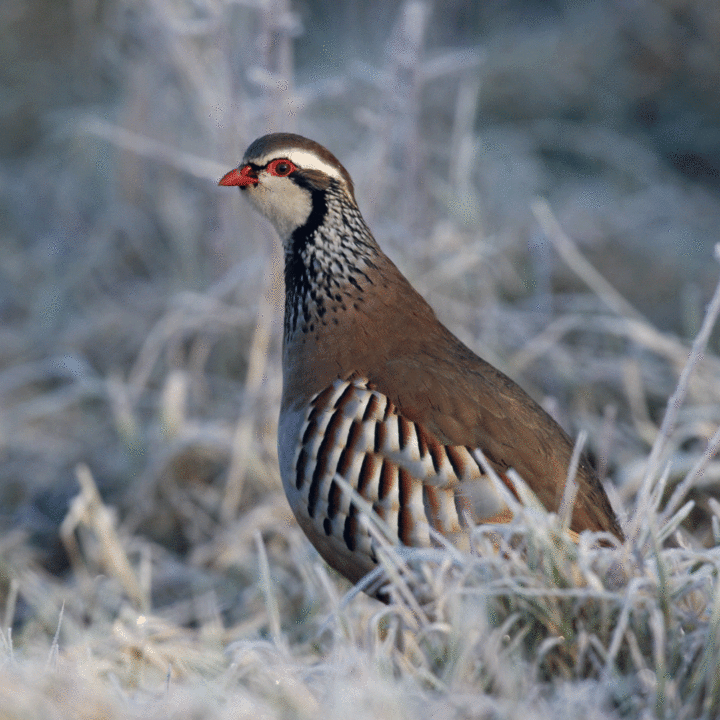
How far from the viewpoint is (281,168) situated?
252 cm

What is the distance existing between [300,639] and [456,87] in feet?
15.9

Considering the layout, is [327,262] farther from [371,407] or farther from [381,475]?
[381,475]

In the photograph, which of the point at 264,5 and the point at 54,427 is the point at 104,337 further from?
the point at 264,5

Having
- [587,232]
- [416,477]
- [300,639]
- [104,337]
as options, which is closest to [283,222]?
[416,477]

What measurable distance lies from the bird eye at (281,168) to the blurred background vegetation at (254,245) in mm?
1034

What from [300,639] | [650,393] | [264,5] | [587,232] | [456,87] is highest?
[456,87]

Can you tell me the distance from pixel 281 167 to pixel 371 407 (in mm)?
730

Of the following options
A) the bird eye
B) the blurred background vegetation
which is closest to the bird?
the bird eye

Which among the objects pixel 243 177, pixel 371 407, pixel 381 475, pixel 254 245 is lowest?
pixel 381 475

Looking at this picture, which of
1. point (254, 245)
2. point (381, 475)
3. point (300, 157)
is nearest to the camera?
point (381, 475)

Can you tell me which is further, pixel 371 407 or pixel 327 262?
pixel 327 262

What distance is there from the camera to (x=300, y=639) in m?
2.95

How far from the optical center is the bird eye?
8.25ft

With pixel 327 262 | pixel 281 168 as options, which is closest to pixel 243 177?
pixel 281 168
